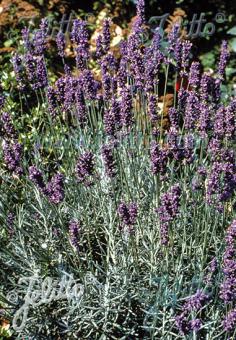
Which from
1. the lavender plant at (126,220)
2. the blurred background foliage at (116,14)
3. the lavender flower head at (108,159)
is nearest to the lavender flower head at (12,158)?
the lavender plant at (126,220)

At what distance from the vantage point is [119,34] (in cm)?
517

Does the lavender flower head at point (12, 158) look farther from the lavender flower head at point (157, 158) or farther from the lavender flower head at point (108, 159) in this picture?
the lavender flower head at point (157, 158)

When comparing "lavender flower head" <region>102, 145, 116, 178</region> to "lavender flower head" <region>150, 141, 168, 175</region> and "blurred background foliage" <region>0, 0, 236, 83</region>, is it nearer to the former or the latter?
"lavender flower head" <region>150, 141, 168, 175</region>

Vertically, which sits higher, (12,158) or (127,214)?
(12,158)

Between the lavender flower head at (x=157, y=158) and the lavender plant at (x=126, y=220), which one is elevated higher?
the lavender flower head at (x=157, y=158)

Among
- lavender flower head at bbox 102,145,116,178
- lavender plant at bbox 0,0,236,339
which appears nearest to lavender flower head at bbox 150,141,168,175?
lavender plant at bbox 0,0,236,339

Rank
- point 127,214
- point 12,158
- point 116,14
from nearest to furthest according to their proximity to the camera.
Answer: point 127,214
point 12,158
point 116,14

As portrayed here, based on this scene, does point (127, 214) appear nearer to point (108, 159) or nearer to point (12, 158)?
point (108, 159)

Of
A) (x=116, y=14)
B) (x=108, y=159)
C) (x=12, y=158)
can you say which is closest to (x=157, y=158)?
(x=108, y=159)

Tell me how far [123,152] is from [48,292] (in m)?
1.00

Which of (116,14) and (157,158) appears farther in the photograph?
(116,14)

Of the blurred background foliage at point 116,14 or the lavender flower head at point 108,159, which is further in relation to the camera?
the blurred background foliage at point 116,14

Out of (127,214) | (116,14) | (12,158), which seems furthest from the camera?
(116,14)

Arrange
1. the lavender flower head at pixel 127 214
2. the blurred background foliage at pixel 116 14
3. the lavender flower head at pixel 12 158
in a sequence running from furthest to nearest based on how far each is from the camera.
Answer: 1. the blurred background foliage at pixel 116 14
2. the lavender flower head at pixel 12 158
3. the lavender flower head at pixel 127 214
